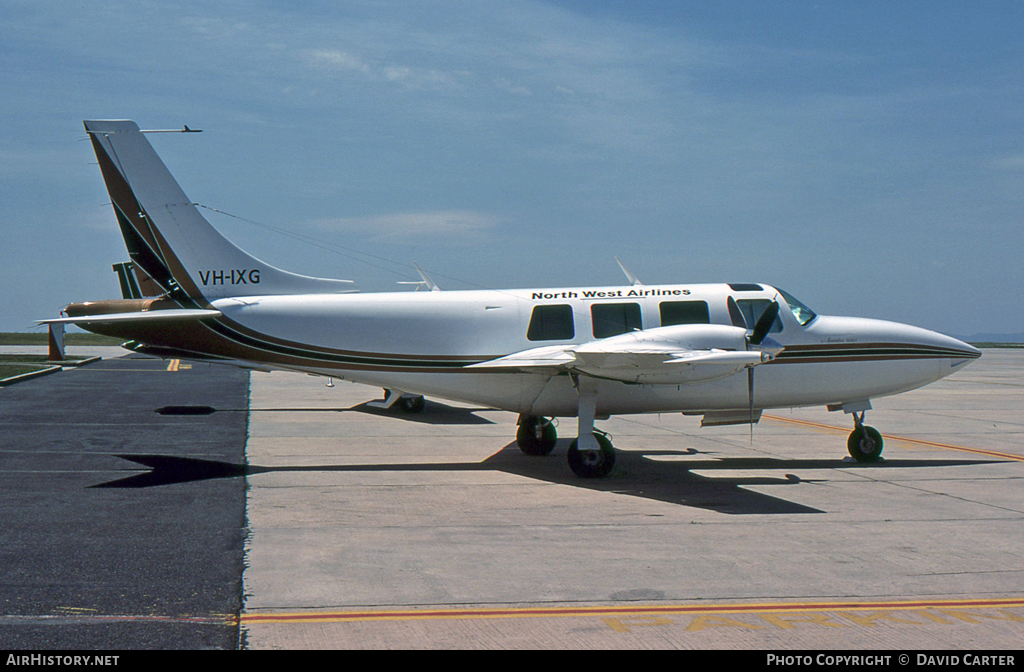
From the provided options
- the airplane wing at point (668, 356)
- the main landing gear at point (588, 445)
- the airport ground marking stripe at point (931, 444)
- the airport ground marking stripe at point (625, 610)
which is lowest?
the airport ground marking stripe at point (931, 444)

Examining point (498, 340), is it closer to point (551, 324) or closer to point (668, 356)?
point (551, 324)

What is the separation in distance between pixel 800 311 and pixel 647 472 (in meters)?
4.02

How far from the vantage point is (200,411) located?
22.8m

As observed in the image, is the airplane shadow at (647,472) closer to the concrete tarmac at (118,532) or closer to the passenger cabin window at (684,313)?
the concrete tarmac at (118,532)

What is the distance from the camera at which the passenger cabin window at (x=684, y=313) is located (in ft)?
48.5

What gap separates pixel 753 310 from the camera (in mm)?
15031

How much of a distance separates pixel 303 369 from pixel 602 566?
7912 millimetres

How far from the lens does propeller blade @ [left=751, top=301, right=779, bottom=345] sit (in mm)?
13461

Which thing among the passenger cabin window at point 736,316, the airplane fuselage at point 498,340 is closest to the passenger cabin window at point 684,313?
the airplane fuselage at point 498,340

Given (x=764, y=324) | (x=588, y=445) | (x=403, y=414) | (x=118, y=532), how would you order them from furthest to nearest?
1. (x=403, y=414)
2. (x=764, y=324)
3. (x=588, y=445)
4. (x=118, y=532)

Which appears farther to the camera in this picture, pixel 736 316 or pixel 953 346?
pixel 953 346

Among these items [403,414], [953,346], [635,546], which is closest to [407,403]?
[403,414]

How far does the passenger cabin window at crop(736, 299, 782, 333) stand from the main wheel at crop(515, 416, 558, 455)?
3931mm

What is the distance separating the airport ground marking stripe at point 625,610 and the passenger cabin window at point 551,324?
8.03 meters
